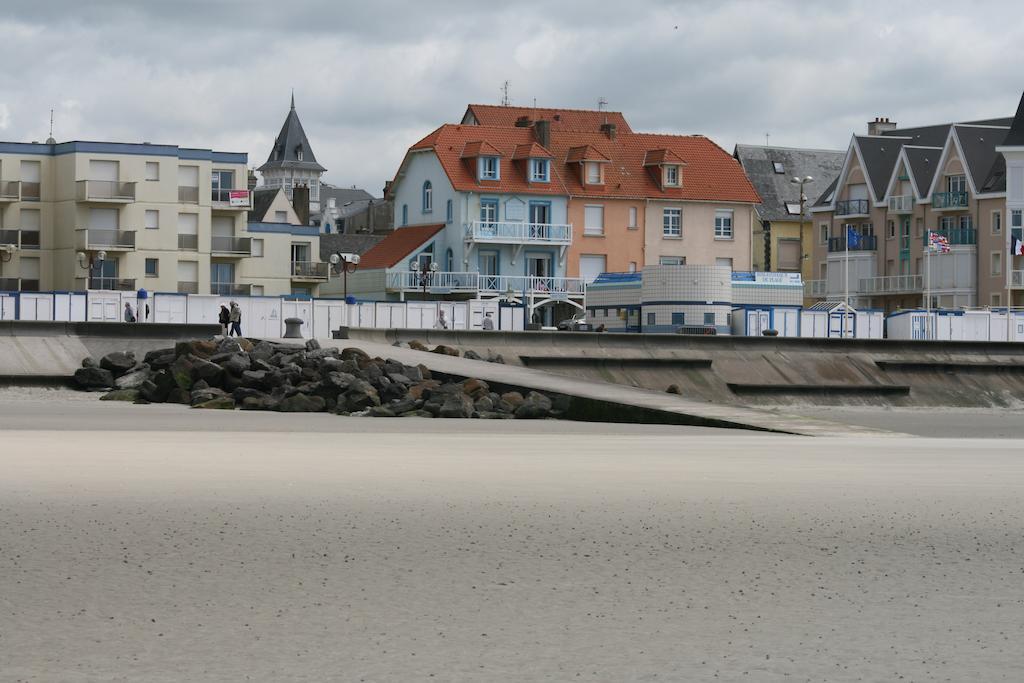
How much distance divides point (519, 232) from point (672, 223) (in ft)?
30.0

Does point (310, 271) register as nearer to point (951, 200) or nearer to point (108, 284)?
point (108, 284)

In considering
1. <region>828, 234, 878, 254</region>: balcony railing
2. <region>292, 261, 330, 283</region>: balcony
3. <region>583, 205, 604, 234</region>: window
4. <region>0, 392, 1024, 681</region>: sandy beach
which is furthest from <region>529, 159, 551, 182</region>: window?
<region>0, 392, 1024, 681</region>: sandy beach

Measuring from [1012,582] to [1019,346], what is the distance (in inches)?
2016

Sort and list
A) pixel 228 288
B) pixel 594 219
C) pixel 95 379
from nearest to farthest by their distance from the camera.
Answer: pixel 95 379, pixel 594 219, pixel 228 288

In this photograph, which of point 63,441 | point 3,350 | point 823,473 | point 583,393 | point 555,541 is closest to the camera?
point 555,541

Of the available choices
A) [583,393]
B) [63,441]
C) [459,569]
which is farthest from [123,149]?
[459,569]

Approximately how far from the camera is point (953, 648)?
766 centimetres

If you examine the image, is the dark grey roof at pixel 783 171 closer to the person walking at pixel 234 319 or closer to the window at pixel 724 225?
the window at pixel 724 225

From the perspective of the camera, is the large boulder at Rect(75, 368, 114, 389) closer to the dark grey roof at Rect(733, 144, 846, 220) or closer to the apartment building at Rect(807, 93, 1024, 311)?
the apartment building at Rect(807, 93, 1024, 311)

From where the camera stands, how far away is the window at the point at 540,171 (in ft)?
274

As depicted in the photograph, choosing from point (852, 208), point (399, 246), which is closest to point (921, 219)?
point (852, 208)

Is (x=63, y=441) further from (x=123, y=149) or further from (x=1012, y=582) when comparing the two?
(x=123, y=149)

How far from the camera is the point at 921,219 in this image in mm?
90062

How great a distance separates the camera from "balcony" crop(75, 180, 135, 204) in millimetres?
78688
